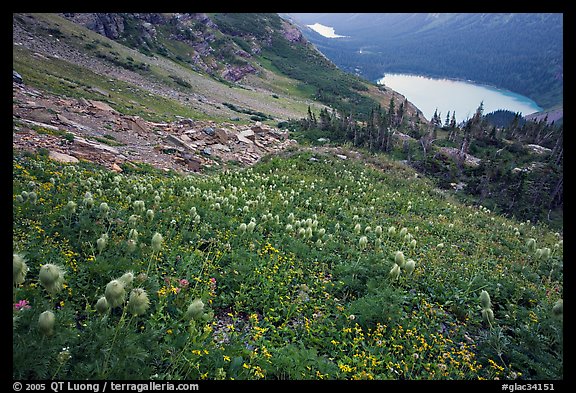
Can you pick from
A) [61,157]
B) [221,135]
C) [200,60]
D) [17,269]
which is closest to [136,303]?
[17,269]

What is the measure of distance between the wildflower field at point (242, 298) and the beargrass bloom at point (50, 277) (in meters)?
0.01

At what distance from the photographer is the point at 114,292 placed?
11.4 ft

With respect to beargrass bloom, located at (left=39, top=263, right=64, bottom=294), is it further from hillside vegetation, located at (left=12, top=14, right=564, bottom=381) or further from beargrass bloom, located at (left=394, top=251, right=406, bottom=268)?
beargrass bloom, located at (left=394, top=251, right=406, bottom=268)

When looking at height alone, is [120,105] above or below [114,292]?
below

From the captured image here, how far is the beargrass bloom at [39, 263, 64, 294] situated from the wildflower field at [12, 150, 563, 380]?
0.01m

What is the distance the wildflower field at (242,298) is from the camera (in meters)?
3.63

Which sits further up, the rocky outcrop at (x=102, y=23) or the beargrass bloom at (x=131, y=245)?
the rocky outcrop at (x=102, y=23)

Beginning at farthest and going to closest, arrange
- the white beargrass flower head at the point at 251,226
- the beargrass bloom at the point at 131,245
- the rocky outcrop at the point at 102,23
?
the rocky outcrop at the point at 102,23 → the white beargrass flower head at the point at 251,226 → the beargrass bloom at the point at 131,245

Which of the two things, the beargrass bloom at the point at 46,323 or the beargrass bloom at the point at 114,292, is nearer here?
the beargrass bloom at the point at 46,323

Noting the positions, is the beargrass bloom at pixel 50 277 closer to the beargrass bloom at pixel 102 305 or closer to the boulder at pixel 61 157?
the beargrass bloom at pixel 102 305

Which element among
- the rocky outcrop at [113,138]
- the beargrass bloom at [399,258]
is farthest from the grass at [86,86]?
the beargrass bloom at [399,258]

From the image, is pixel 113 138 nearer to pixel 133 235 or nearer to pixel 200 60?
pixel 133 235

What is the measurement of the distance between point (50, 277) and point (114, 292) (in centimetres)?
69
